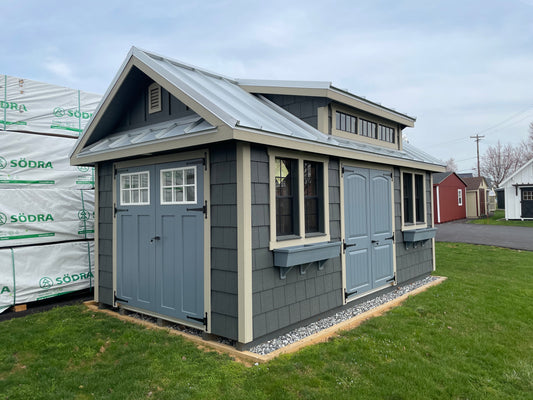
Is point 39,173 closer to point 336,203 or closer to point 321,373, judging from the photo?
point 336,203

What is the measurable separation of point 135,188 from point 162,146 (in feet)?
3.95

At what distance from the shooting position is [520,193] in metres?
22.8

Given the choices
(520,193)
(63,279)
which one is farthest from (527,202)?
(63,279)

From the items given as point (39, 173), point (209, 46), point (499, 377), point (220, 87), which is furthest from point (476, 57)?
point (39, 173)

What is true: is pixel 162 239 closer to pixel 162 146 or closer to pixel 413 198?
pixel 162 146

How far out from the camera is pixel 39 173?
259 inches

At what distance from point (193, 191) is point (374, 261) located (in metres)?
3.41

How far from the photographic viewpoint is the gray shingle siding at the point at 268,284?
4102 mm

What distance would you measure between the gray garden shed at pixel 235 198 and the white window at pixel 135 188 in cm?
2

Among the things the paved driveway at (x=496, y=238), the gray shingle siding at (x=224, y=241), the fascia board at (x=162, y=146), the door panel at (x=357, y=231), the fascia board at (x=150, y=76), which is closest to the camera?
the fascia board at (x=162, y=146)

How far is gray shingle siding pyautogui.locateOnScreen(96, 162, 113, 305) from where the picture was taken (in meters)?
5.69

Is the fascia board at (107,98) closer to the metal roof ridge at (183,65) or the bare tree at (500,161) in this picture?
the metal roof ridge at (183,65)

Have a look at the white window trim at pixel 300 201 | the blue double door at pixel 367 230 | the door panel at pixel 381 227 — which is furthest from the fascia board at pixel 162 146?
the door panel at pixel 381 227

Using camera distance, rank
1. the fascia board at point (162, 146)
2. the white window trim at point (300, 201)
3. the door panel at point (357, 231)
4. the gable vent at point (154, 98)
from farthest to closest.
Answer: the door panel at point (357, 231) → the gable vent at point (154, 98) → the white window trim at point (300, 201) → the fascia board at point (162, 146)
